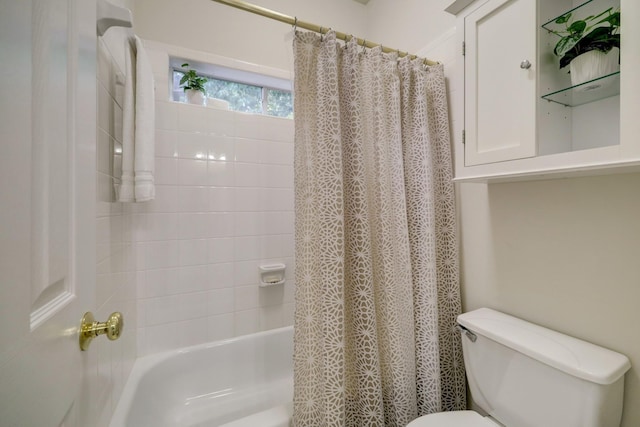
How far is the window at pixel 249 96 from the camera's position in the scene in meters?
1.78

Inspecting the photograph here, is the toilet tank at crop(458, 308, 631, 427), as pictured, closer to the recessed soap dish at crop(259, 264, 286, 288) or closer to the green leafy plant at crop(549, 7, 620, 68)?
the green leafy plant at crop(549, 7, 620, 68)

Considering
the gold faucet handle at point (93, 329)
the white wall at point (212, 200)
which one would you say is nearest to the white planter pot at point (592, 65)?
the white wall at point (212, 200)

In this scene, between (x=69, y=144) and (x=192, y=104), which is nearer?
(x=69, y=144)

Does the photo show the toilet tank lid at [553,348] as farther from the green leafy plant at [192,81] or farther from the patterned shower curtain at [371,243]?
the green leafy plant at [192,81]

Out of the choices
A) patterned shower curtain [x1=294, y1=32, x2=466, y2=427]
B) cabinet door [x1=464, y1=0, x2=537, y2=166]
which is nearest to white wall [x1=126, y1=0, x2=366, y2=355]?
patterned shower curtain [x1=294, y1=32, x2=466, y2=427]

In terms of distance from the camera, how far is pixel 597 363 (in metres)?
0.75

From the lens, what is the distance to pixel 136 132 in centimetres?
105

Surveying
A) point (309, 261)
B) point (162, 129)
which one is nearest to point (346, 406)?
point (309, 261)

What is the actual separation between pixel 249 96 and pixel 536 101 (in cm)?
169

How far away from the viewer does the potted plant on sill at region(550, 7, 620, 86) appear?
68 cm

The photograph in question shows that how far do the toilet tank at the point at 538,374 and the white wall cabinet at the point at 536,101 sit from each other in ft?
1.87

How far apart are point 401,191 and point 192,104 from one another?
1.32 meters

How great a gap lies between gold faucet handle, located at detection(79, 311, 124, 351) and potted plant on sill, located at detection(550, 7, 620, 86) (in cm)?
138

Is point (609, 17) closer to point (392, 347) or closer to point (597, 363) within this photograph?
point (597, 363)
